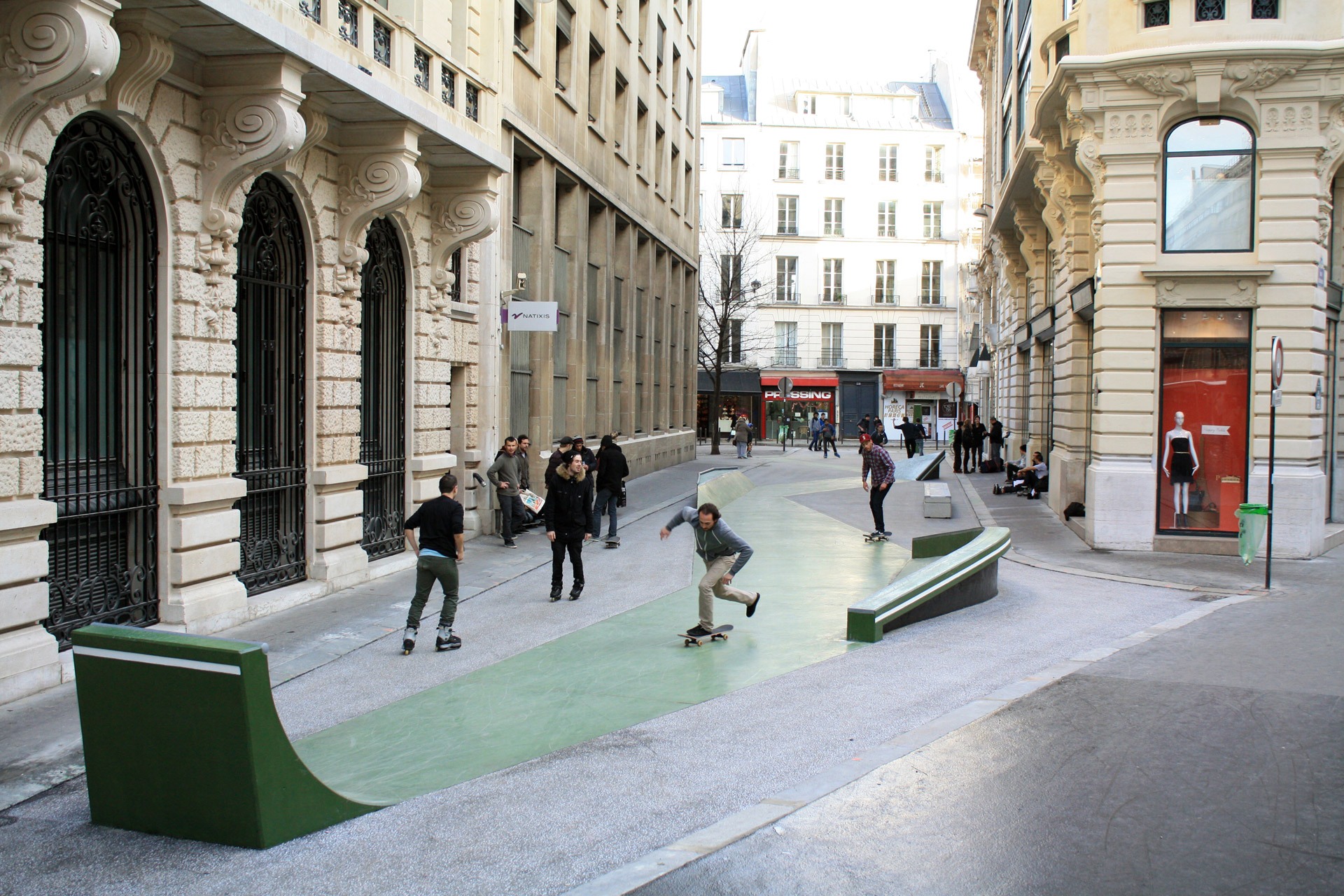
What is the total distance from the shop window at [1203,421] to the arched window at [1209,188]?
1.05 m

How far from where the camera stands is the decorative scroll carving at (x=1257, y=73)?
15203mm

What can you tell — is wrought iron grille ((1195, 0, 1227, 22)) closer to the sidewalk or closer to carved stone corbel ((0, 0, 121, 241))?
the sidewalk

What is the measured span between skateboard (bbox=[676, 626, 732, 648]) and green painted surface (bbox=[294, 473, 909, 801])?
9cm

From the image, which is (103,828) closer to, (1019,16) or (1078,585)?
(1078,585)

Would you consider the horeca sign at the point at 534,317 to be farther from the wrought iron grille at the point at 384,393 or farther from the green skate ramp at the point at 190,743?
the green skate ramp at the point at 190,743

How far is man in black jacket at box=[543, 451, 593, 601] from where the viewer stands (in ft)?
39.4

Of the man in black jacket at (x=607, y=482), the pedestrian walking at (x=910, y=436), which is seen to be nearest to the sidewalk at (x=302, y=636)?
the man in black jacket at (x=607, y=482)

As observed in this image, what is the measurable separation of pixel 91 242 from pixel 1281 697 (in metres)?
9.73

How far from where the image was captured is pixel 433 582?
31.2 feet

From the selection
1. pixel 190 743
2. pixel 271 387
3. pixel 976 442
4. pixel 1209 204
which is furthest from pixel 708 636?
pixel 976 442

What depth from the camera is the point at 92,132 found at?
8.74 meters

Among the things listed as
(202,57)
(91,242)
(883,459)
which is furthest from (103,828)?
(883,459)

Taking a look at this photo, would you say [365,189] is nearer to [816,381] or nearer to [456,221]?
[456,221]

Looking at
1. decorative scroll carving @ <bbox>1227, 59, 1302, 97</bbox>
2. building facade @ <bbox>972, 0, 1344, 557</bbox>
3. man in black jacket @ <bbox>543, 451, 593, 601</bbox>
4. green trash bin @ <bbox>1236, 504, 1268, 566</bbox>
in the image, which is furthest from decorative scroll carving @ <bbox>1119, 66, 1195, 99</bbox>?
man in black jacket @ <bbox>543, 451, 593, 601</bbox>
